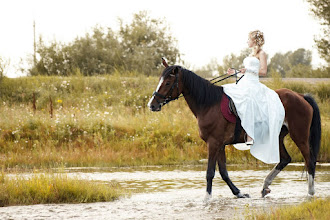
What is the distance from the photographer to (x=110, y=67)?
3259 centimetres

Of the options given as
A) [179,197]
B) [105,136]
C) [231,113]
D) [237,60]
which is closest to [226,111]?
[231,113]

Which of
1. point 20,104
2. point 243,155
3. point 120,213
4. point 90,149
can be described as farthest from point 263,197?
point 20,104

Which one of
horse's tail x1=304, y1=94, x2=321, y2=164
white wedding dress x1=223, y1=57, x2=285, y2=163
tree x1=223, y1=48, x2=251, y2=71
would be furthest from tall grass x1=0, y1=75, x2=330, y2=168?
tree x1=223, y1=48, x2=251, y2=71

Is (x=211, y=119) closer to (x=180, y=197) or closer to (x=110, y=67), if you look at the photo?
(x=180, y=197)

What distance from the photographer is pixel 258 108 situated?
30.5 feet

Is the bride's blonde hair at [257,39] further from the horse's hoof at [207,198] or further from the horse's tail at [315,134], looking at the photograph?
the horse's hoof at [207,198]

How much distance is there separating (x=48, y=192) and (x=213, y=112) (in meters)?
2.91

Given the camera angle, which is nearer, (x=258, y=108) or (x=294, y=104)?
(x=258, y=108)

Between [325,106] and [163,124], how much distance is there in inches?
292

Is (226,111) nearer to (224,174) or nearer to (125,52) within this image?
(224,174)

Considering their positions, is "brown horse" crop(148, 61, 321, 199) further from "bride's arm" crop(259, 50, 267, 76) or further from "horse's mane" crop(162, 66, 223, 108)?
"bride's arm" crop(259, 50, 267, 76)

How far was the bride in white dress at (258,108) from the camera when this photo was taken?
913cm

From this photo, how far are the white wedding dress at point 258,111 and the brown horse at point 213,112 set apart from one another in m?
0.24

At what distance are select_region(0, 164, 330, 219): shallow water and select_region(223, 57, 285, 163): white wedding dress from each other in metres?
0.81
